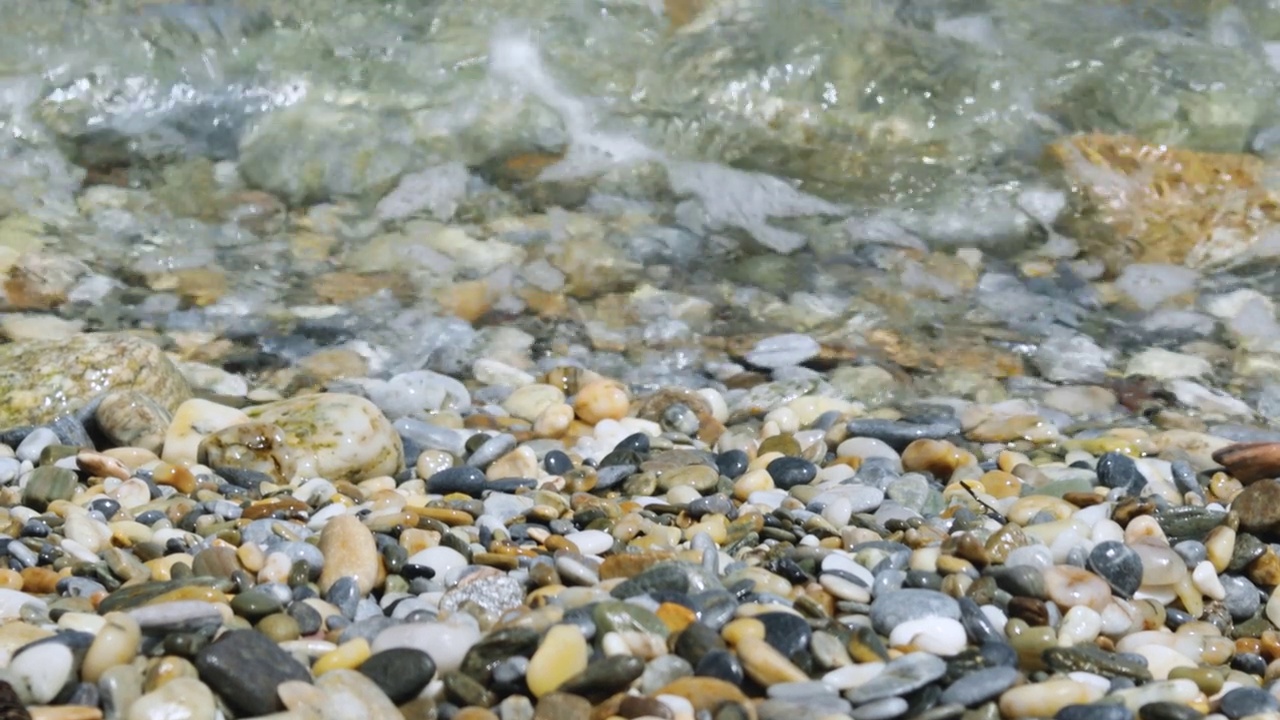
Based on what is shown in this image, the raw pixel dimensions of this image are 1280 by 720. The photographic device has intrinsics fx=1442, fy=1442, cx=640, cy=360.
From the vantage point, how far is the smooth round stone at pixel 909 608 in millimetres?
2445

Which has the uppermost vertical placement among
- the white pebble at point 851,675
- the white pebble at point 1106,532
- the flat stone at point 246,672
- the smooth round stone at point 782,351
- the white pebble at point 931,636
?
the flat stone at point 246,672

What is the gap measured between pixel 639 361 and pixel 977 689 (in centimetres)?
223

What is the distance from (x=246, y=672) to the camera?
2086 mm

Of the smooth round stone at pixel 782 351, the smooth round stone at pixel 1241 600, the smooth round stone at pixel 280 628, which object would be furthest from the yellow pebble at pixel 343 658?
the smooth round stone at pixel 782 351

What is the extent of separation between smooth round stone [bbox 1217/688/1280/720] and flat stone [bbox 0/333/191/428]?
2641mm

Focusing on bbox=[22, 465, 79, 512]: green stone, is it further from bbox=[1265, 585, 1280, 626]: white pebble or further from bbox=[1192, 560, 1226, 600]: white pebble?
bbox=[1265, 585, 1280, 626]: white pebble

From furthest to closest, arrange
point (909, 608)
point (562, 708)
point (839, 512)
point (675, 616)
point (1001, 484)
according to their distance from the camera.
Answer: point (1001, 484) → point (839, 512) → point (909, 608) → point (675, 616) → point (562, 708)

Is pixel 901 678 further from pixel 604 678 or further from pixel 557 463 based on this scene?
pixel 557 463

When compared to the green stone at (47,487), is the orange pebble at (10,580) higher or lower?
higher

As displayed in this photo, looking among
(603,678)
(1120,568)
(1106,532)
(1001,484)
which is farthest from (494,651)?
(1001,484)

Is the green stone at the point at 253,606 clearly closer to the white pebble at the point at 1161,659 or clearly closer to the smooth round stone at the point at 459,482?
the smooth round stone at the point at 459,482

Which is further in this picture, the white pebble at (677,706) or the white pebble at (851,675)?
the white pebble at (851,675)

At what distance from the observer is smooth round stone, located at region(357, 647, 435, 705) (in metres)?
2.16

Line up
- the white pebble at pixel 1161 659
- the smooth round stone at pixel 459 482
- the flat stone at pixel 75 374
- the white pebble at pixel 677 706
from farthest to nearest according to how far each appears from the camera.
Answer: the flat stone at pixel 75 374, the smooth round stone at pixel 459 482, the white pebble at pixel 1161 659, the white pebble at pixel 677 706
